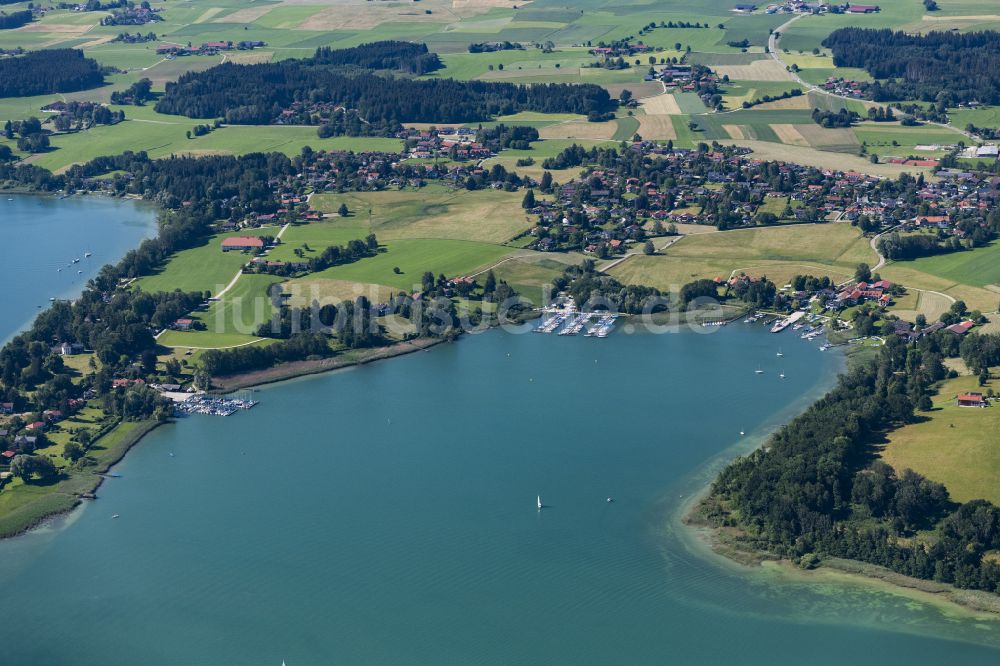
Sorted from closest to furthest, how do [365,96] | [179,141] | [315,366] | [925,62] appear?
[315,366], [179,141], [365,96], [925,62]

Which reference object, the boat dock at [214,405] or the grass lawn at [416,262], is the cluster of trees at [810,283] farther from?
the boat dock at [214,405]

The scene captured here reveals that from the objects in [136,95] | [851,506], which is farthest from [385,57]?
[851,506]

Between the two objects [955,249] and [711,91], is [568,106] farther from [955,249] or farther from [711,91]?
[955,249]

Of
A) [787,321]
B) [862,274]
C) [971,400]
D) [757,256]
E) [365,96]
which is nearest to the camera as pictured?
[971,400]

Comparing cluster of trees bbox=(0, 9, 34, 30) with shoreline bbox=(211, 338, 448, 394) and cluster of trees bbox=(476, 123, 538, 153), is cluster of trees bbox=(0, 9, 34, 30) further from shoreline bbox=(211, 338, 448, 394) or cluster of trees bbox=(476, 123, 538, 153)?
shoreline bbox=(211, 338, 448, 394)

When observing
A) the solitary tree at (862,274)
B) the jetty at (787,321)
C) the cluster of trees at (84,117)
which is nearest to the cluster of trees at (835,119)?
the solitary tree at (862,274)

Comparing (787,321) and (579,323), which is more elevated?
(579,323)

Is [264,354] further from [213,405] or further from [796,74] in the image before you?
[796,74]
